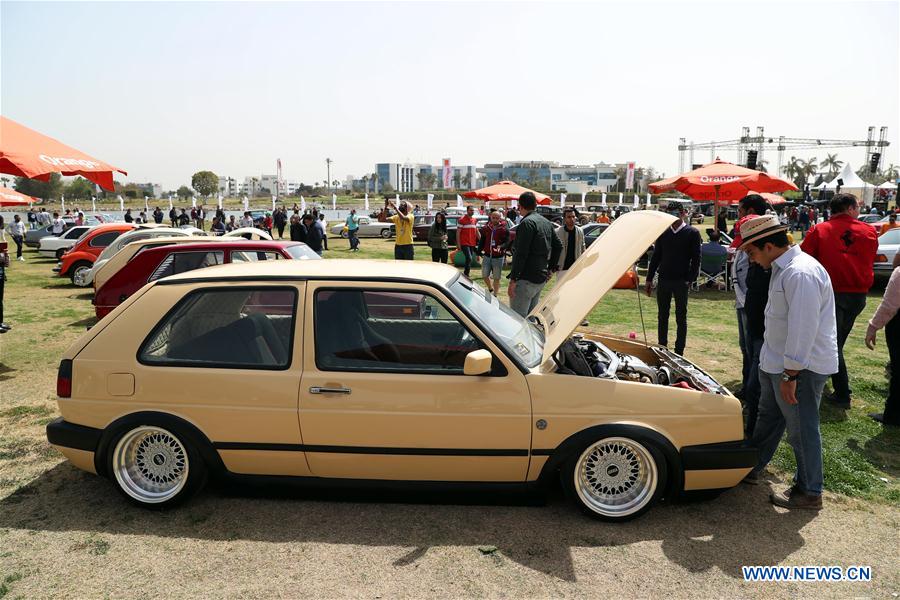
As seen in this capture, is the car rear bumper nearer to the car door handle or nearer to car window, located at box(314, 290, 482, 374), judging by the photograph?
car window, located at box(314, 290, 482, 374)

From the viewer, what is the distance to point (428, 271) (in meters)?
4.13

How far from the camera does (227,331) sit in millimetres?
3828

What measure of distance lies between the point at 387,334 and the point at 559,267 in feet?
20.4

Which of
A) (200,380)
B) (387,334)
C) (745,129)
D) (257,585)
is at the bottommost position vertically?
(257,585)

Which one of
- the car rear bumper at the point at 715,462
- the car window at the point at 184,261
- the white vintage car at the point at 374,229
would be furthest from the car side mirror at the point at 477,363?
the white vintage car at the point at 374,229

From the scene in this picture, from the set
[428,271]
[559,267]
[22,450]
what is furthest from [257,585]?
[559,267]

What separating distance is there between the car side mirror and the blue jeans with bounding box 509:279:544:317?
13.4 ft

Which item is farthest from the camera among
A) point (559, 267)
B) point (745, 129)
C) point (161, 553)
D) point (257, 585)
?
point (745, 129)

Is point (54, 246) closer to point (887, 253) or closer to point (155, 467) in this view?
point (155, 467)

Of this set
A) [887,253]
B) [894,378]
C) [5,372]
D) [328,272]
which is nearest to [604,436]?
[328,272]

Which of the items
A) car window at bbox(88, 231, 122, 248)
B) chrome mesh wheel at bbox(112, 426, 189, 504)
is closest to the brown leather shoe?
chrome mesh wheel at bbox(112, 426, 189, 504)

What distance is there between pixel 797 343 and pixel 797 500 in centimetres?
115

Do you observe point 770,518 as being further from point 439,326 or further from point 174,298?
point 174,298

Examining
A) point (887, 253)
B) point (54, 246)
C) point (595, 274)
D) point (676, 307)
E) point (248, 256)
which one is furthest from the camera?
point (54, 246)
